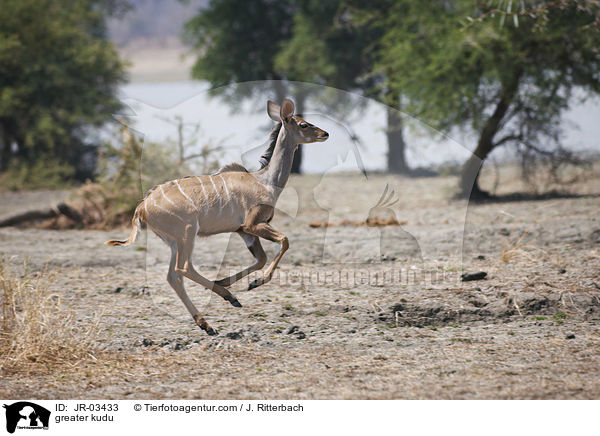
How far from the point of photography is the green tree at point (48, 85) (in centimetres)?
1741

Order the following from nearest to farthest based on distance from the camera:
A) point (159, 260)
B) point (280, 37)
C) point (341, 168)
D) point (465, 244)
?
point (341, 168), point (159, 260), point (465, 244), point (280, 37)

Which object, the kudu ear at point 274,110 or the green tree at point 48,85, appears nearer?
the kudu ear at point 274,110

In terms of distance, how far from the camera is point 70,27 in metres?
18.8

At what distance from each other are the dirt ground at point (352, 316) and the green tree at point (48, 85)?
9870 millimetres

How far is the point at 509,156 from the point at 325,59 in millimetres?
5918

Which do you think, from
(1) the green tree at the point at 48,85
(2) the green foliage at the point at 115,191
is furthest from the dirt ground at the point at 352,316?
(1) the green tree at the point at 48,85

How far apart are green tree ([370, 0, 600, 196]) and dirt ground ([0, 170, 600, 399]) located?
3458 millimetres

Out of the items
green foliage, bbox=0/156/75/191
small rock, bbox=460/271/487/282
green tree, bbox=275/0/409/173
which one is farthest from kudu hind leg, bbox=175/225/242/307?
green foliage, bbox=0/156/75/191
